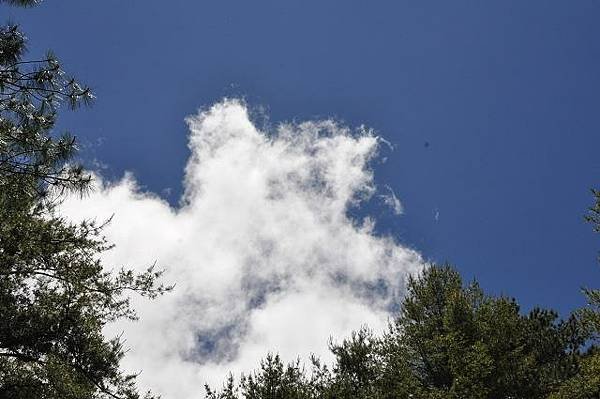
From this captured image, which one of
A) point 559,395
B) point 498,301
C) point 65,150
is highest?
point 498,301

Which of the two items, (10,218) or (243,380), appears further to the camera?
(243,380)

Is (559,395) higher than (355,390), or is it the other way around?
(355,390)

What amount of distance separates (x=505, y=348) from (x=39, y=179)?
819 inches

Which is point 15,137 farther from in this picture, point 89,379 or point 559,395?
point 559,395

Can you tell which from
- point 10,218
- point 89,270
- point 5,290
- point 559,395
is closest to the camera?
point 10,218

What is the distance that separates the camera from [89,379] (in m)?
13.6

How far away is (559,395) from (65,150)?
740 inches

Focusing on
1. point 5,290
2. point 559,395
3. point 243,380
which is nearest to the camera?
point 5,290

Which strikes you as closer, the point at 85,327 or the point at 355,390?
the point at 85,327

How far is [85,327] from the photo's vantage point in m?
13.9

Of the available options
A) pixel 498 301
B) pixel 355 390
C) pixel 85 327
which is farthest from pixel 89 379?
pixel 498 301

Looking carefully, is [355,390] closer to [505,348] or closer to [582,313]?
[505,348]

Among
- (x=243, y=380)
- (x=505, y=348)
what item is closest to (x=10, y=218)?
(x=243, y=380)

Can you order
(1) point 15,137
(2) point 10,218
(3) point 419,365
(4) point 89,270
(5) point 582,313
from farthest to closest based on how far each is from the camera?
1. (3) point 419,365
2. (5) point 582,313
3. (4) point 89,270
4. (2) point 10,218
5. (1) point 15,137
